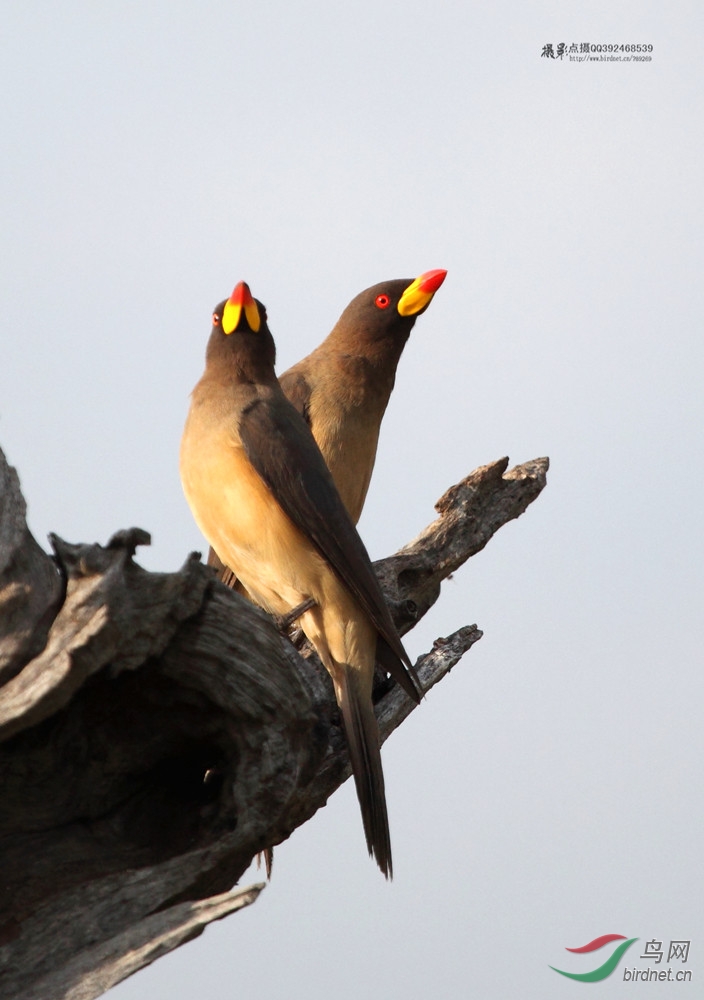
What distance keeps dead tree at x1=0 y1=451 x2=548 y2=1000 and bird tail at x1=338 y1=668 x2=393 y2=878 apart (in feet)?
0.79

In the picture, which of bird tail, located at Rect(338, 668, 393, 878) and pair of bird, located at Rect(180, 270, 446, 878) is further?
pair of bird, located at Rect(180, 270, 446, 878)

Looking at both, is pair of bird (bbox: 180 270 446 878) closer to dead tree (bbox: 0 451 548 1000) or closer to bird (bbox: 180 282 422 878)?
bird (bbox: 180 282 422 878)

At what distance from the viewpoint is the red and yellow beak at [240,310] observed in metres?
5.73

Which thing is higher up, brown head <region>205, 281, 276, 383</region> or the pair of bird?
brown head <region>205, 281, 276, 383</region>

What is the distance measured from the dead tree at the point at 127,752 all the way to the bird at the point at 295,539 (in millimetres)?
505

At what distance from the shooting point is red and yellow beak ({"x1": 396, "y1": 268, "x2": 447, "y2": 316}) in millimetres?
6941

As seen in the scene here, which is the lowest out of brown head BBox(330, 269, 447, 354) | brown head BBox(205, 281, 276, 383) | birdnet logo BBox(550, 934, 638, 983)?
birdnet logo BBox(550, 934, 638, 983)

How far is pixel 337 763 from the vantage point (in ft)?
15.5


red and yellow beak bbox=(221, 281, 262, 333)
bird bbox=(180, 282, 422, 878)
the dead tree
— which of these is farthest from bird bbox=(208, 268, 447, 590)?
the dead tree

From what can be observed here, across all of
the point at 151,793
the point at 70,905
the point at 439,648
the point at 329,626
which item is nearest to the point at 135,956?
the point at 70,905

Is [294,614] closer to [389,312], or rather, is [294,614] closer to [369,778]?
[369,778]

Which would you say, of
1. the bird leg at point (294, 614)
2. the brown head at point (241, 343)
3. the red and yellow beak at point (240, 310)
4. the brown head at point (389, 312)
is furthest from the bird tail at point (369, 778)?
the brown head at point (389, 312)

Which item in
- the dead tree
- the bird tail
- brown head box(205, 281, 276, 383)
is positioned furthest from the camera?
brown head box(205, 281, 276, 383)

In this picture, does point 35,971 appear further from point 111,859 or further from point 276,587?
point 276,587
